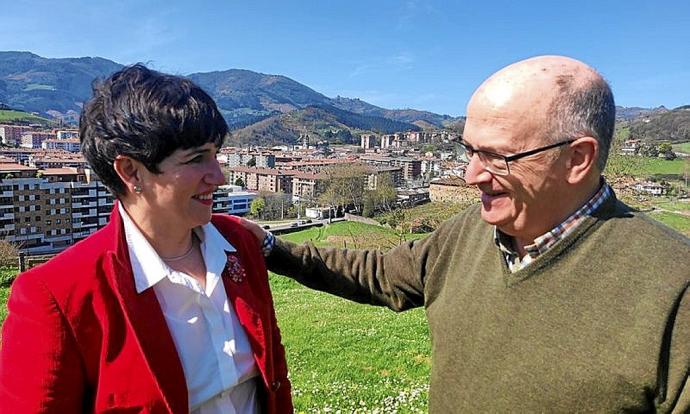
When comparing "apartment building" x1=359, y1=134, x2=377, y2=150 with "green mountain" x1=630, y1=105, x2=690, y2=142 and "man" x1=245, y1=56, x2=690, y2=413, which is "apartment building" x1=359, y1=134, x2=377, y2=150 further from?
"man" x1=245, y1=56, x2=690, y2=413

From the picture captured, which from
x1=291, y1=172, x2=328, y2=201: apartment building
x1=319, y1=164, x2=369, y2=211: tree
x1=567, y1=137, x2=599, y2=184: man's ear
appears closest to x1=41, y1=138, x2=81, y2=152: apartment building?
x1=291, y1=172, x2=328, y2=201: apartment building

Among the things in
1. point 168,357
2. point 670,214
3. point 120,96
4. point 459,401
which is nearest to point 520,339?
point 459,401

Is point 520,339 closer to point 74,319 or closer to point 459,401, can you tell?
point 459,401

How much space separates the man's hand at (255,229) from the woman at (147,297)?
34 cm

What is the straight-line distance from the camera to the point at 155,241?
6.35ft

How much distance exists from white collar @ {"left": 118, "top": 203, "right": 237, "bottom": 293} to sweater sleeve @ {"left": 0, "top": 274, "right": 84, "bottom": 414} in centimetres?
28

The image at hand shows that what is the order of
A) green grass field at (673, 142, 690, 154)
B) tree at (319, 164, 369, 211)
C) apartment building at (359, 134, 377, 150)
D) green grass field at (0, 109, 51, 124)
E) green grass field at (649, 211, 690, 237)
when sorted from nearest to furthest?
green grass field at (649, 211, 690, 237) < tree at (319, 164, 369, 211) < green grass field at (673, 142, 690, 154) < green grass field at (0, 109, 51, 124) < apartment building at (359, 134, 377, 150)

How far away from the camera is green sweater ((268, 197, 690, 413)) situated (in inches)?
56.9

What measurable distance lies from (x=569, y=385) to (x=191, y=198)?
1.42 meters

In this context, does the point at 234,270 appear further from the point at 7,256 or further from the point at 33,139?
the point at 33,139

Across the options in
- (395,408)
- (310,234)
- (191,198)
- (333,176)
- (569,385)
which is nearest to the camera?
(569,385)

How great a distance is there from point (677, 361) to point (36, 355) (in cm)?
187

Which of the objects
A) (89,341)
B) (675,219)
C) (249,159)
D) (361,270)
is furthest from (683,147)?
(249,159)

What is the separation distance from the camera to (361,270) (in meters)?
2.58
